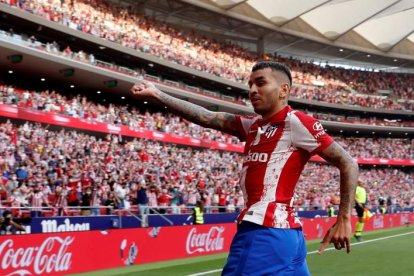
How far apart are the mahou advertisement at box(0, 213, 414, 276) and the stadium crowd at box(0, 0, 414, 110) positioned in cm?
1815

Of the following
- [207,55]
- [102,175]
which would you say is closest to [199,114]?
[102,175]

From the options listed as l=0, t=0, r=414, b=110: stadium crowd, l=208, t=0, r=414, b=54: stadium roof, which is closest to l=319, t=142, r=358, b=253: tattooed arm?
l=0, t=0, r=414, b=110: stadium crowd

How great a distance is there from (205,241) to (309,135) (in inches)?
563

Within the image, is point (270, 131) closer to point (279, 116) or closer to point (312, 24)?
point (279, 116)

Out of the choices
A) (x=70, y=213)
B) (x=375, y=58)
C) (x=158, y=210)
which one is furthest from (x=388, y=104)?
A: (x=70, y=213)

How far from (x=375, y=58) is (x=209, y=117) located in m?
69.3

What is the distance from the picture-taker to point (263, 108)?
3.81 metres

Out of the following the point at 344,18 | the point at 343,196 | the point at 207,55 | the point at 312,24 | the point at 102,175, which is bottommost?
the point at 343,196

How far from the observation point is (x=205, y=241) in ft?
57.8

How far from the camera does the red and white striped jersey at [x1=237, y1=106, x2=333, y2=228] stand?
3.68 m

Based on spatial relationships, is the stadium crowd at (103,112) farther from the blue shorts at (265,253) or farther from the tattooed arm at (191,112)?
the blue shorts at (265,253)

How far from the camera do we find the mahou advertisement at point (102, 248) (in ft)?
35.2

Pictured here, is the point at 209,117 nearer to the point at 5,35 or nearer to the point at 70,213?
the point at 70,213

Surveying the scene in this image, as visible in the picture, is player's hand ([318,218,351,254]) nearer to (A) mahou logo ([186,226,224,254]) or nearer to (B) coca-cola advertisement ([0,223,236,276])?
(B) coca-cola advertisement ([0,223,236,276])
